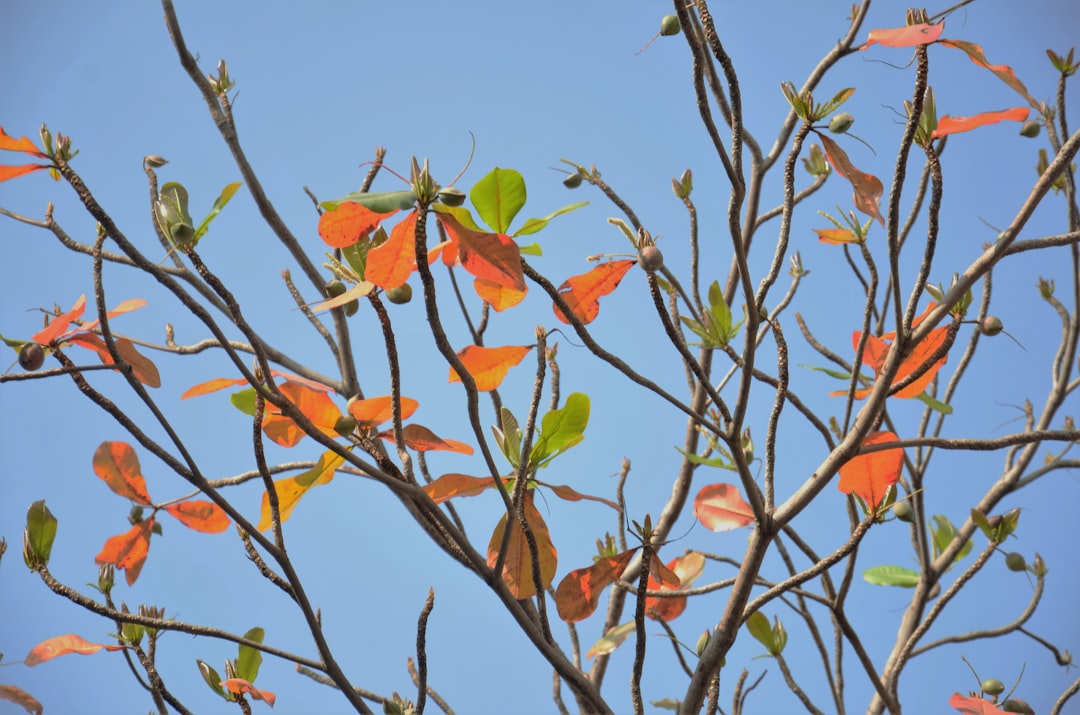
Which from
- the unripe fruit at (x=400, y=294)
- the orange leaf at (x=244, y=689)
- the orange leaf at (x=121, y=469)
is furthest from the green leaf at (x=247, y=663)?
the unripe fruit at (x=400, y=294)

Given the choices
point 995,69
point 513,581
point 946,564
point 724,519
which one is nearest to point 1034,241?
point 995,69

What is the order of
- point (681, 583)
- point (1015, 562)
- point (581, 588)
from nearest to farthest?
point (581, 588) < point (681, 583) < point (1015, 562)

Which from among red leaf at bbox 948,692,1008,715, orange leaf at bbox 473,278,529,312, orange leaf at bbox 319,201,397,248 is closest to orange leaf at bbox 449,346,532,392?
orange leaf at bbox 473,278,529,312

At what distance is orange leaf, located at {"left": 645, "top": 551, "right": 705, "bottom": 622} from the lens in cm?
82

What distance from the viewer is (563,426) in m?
0.63

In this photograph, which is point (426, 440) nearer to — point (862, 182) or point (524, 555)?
point (524, 555)

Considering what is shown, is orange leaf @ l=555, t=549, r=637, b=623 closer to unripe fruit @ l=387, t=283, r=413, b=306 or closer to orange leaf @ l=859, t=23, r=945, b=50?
unripe fruit @ l=387, t=283, r=413, b=306

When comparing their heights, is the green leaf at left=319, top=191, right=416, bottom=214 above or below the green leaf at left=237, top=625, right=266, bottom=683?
above

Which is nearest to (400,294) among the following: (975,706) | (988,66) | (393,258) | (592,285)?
(393,258)

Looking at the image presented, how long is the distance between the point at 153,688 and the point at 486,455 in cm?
36

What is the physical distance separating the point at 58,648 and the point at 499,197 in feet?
1.64

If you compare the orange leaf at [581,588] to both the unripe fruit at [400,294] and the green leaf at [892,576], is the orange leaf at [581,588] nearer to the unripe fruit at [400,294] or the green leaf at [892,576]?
the unripe fruit at [400,294]

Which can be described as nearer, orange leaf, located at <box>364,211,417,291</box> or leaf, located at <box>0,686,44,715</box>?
orange leaf, located at <box>364,211,417,291</box>

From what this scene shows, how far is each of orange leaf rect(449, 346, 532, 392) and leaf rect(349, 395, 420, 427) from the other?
0.04 m
